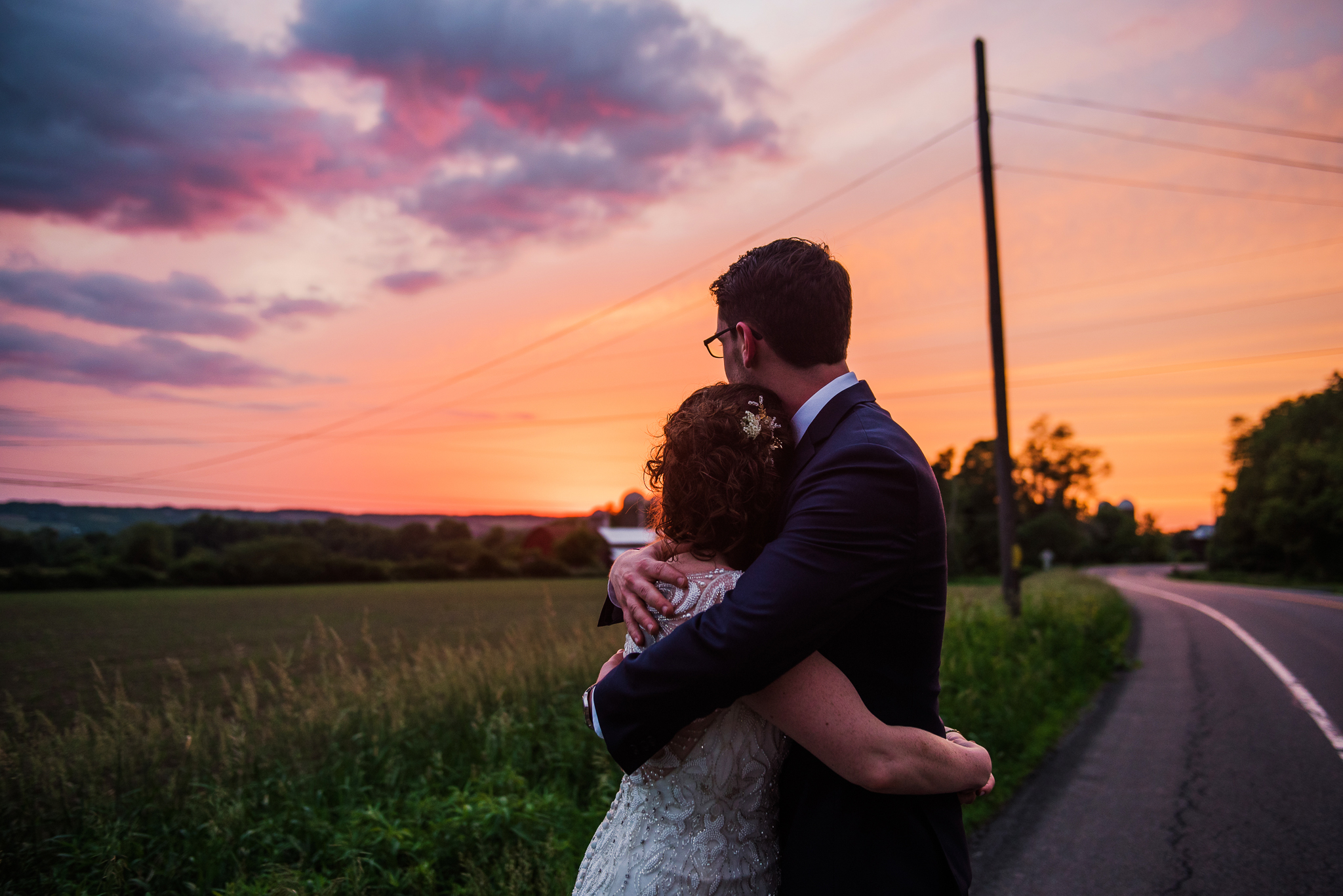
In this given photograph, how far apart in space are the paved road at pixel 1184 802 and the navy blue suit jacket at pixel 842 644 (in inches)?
136

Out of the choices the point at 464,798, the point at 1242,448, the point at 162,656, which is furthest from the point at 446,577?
the point at 464,798

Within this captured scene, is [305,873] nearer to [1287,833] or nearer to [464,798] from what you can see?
[464,798]

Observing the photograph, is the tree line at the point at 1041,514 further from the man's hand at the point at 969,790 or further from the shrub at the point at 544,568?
the man's hand at the point at 969,790

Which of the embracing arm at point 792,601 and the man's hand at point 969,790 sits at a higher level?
the embracing arm at point 792,601

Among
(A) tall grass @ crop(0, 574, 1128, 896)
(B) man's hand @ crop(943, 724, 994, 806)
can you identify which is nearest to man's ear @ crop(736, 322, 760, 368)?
(B) man's hand @ crop(943, 724, 994, 806)

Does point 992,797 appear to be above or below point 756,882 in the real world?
below

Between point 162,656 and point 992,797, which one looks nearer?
point 992,797

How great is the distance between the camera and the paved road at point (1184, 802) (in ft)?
14.4

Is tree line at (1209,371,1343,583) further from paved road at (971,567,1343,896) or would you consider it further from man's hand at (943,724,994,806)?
man's hand at (943,724,994,806)

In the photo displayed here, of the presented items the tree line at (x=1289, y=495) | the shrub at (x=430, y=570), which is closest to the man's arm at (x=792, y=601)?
the tree line at (x=1289, y=495)

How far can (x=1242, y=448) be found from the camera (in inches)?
2475

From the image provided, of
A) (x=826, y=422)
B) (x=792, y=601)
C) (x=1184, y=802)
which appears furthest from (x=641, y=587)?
(x=1184, y=802)

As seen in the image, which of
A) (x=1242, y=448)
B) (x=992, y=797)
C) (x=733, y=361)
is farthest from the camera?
(x=1242, y=448)

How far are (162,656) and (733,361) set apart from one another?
87.4 feet
